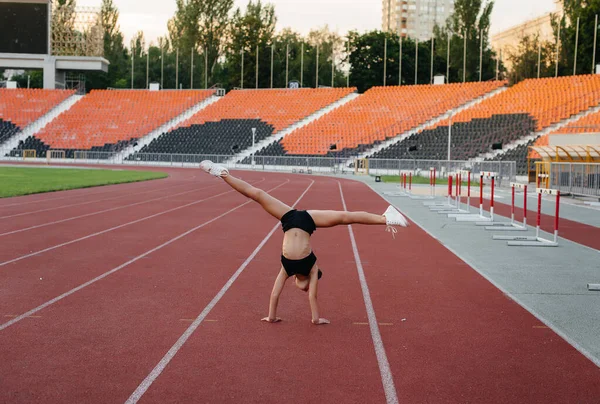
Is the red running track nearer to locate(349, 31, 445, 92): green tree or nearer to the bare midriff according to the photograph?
the bare midriff

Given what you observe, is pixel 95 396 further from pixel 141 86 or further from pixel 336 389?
pixel 141 86

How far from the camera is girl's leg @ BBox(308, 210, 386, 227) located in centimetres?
553

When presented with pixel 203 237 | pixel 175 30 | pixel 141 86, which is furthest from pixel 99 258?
pixel 175 30

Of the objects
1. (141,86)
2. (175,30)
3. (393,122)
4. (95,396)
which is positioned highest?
(175,30)

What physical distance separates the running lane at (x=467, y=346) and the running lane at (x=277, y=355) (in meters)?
0.27

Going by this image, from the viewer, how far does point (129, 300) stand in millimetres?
6859

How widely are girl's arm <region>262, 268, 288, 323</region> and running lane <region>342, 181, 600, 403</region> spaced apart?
3.26ft

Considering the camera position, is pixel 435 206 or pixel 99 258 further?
pixel 435 206

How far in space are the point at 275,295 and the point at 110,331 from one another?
1.49 meters

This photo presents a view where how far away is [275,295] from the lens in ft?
19.4

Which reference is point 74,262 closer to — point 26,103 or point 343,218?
point 343,218

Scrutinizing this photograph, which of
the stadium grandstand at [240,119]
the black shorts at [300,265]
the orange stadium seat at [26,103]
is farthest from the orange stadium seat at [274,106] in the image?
the black shorts at [300,265]

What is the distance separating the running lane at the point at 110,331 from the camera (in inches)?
171

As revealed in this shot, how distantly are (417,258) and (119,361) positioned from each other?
595 cm
